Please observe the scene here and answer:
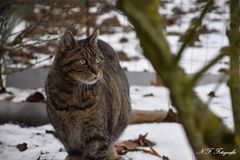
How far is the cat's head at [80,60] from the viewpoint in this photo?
3.07 m

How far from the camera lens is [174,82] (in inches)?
38.4

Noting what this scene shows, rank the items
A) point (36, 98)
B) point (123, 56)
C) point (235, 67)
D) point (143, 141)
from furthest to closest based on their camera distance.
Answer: point (123, 56) → point (36, 98) → point (143, 141) → point (235, 67)

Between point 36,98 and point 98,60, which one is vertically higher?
point 98,60

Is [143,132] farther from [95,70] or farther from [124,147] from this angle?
[95,70]

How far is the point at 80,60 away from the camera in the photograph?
3105mm

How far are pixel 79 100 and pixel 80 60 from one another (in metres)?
0.24

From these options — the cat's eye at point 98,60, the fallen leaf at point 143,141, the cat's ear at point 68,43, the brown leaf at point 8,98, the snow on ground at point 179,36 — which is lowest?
the snow on ground at point 179,36

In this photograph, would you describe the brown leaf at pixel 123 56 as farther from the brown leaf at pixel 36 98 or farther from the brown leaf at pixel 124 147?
the brown leaf at pixel 124 147

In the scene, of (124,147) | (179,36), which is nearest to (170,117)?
(124,147)

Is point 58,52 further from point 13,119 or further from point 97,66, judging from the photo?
point 13,119

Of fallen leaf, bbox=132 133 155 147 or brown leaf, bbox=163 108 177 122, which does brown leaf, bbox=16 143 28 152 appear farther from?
brown leaf, bbox=163 108 177 122

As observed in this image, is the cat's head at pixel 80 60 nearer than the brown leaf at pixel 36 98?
Yes

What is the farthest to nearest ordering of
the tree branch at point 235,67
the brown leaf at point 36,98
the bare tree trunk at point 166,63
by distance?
the brown leaf at point 36,98 → the tree branch at point 235,67 → the bare tree trunk at point 166,63

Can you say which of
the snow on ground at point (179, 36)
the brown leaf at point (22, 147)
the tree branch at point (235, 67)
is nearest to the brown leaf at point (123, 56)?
the snow on ground at point (179, 36)
